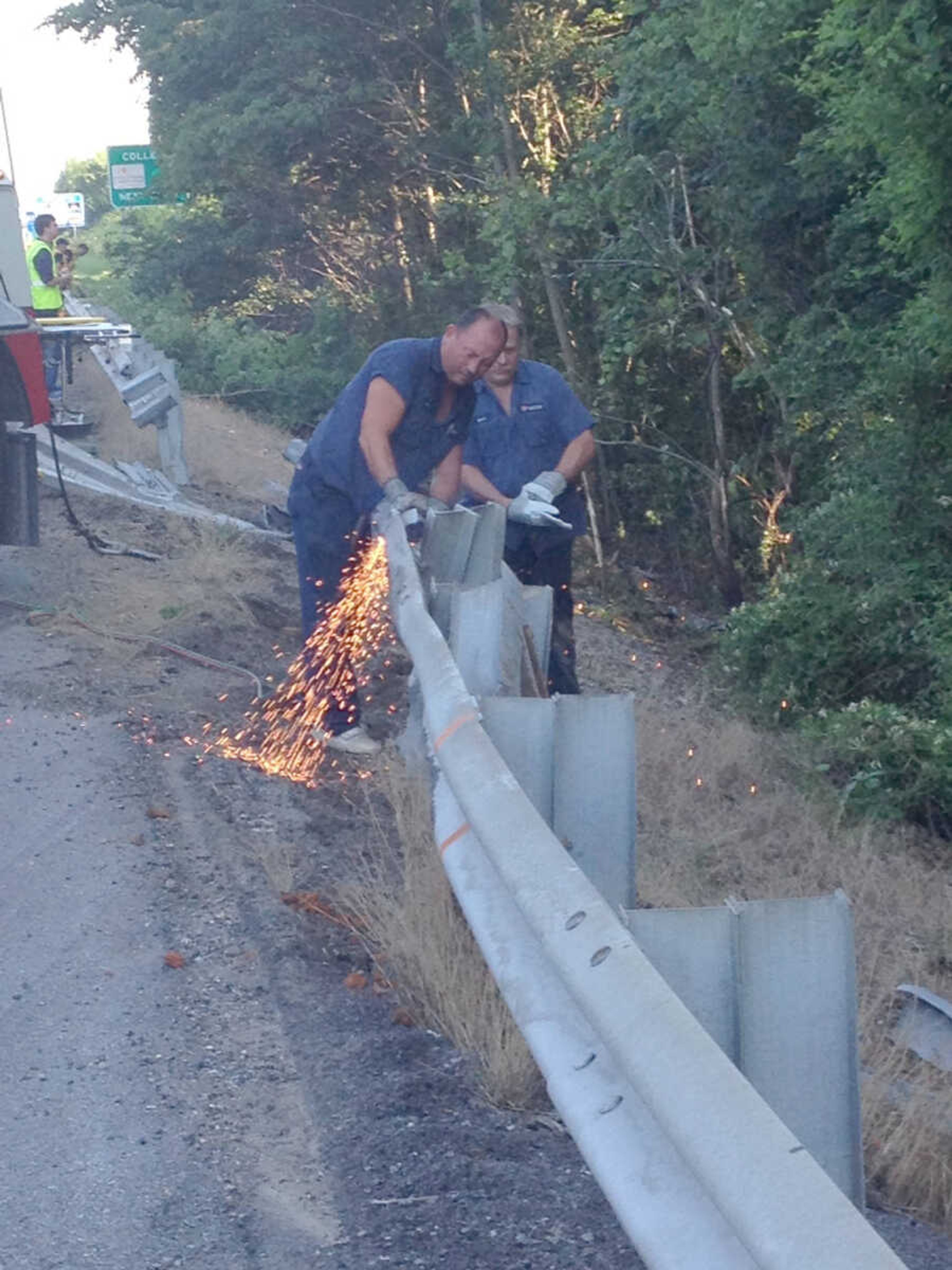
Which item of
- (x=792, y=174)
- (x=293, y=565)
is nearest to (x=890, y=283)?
→ (x=792, y=174)

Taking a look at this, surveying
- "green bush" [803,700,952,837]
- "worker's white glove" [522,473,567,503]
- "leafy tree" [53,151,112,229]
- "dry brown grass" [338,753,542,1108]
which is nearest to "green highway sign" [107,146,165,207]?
"green bush" [803,700,952,837]

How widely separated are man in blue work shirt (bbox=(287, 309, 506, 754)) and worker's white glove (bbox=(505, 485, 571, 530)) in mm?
419

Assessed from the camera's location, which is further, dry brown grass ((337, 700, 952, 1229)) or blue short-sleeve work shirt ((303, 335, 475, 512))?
blue short-sleeve work shirt ((303, 335, 475, 512))

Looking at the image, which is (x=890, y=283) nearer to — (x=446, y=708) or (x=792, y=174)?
(x=792, y=174)

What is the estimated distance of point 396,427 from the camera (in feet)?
23.1

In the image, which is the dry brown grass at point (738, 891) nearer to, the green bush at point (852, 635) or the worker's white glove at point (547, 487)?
the green bush at point (852, 635)

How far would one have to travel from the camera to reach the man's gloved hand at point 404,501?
6172 millimetres

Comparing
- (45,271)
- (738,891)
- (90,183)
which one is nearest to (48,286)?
(45,271)

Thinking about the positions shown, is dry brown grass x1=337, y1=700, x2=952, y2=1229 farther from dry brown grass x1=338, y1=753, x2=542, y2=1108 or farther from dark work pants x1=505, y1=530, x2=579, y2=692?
dark work pants x1=505, y1=530, x2=579, y2=692

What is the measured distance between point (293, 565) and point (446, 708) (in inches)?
328

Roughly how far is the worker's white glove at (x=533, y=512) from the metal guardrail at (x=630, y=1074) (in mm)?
4154

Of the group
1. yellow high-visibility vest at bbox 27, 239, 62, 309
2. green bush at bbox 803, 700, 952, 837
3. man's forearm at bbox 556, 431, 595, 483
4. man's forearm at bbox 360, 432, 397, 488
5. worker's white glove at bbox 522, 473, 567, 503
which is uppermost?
yellow high-visibility vest at bbox 27, 239, 62, 309

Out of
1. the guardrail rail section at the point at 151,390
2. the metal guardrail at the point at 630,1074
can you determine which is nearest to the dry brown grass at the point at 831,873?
the metal guardrail at the point at 630,1074

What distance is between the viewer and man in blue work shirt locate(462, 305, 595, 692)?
8.16 m
